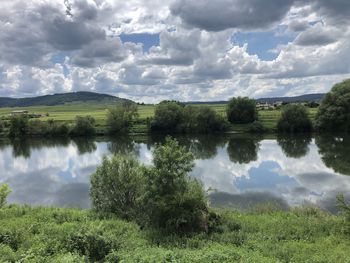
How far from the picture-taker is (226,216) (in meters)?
21.9

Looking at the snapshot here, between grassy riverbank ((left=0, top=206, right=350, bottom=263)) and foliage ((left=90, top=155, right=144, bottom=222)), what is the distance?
1881 mm

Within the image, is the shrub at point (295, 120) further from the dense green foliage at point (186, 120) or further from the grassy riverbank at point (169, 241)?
the grassy riverbank at point (169, 241)

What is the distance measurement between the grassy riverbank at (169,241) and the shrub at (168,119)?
99.6 meters

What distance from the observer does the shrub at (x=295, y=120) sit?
363ft

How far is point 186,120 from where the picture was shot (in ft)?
401

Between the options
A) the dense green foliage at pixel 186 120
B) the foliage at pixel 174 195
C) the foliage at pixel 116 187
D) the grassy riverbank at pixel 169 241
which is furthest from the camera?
the dense green foliage at pixel 186 120

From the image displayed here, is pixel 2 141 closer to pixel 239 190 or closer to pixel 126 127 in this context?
pixel 126 127

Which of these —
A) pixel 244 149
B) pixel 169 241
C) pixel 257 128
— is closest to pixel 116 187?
pixel 169 241

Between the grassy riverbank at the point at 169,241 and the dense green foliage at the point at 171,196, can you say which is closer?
the grassy riverbank at the point at 169,241

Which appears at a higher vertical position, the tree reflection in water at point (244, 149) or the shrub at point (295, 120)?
the shrub at point (295, 120)

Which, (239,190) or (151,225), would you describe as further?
(239,190)

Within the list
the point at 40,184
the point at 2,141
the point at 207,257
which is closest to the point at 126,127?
the point at 2,141

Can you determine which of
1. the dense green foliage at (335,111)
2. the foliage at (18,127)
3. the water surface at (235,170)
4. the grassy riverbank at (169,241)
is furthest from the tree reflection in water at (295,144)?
the foliage at (18,127)

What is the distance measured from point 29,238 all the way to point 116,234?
12.6 ft
